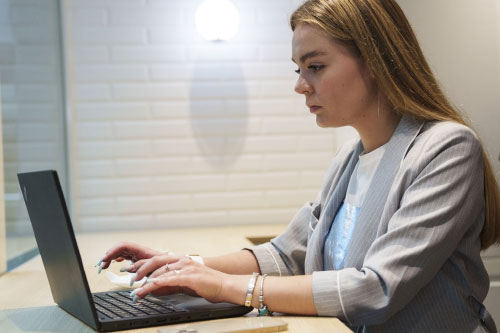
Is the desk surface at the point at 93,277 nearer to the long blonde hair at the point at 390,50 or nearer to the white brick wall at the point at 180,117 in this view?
the white brick wall at the point at 180,117

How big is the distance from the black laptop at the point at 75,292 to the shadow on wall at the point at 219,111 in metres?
1.67

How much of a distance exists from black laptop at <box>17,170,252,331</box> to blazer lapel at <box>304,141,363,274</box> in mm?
366

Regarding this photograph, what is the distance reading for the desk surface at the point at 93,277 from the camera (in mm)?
1192

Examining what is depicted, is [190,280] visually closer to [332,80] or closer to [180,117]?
[332,80]

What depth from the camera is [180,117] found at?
2.98 meters

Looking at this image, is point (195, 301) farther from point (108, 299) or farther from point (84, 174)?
point (84, 174)

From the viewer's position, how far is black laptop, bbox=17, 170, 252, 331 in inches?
44.0

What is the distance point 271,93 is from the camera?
3041 millimetres

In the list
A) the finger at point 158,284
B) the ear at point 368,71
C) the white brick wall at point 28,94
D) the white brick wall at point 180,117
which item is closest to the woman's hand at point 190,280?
the finger at point 158,284

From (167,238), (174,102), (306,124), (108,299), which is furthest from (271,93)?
(108,299)

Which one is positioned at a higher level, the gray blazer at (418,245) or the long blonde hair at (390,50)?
the long blonde hair at (390,50)

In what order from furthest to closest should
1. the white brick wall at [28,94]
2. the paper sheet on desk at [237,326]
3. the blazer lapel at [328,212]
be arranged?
1. the white brick wall at [28,94]
2. the blazer lapel at [328,212]
3. the paper sheet on desk at [237,326]

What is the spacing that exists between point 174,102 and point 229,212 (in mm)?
582

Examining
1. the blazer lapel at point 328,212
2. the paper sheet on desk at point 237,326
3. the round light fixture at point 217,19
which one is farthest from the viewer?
the round light fixture at point 217,19
